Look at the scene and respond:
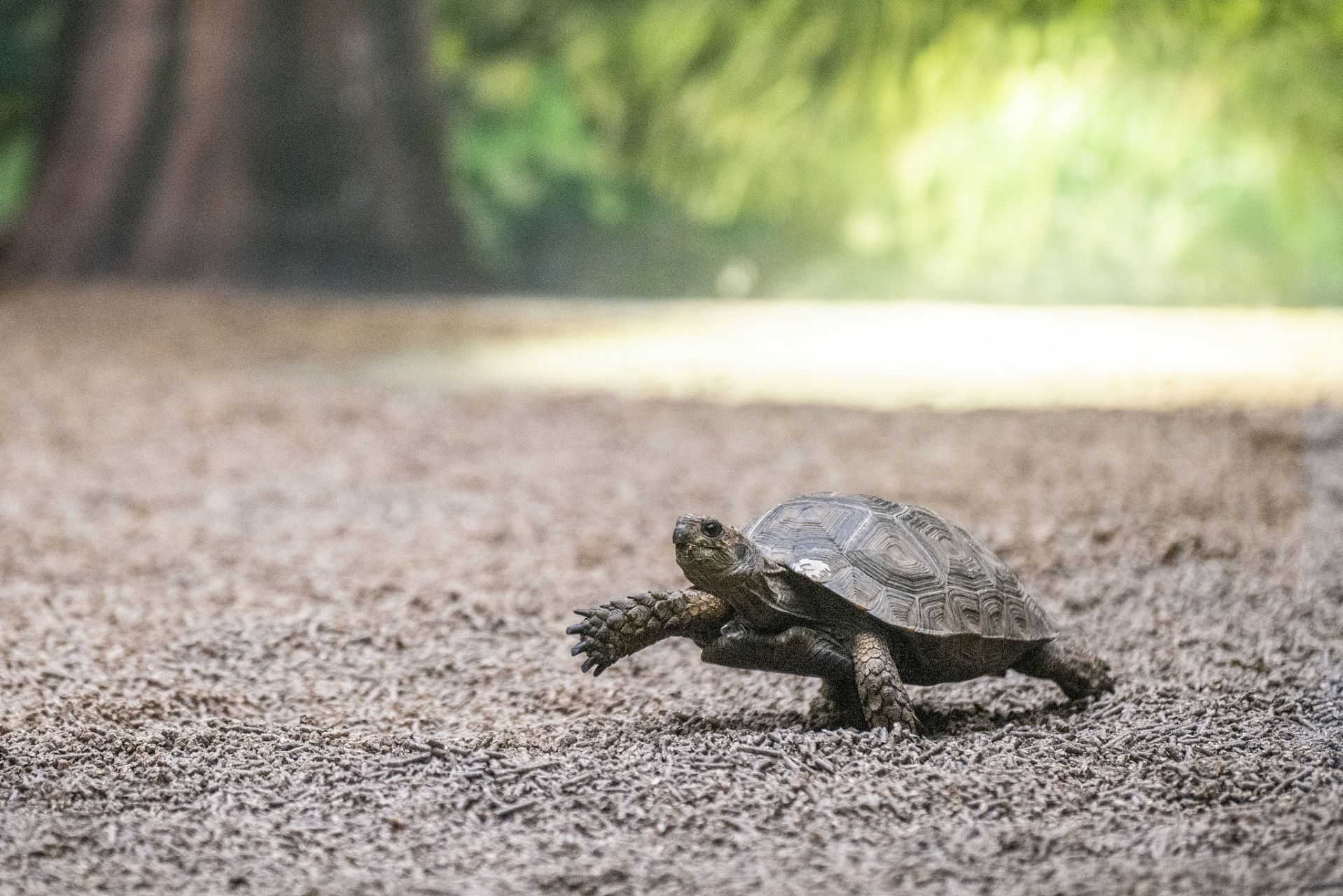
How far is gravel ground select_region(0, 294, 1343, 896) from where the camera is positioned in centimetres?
220

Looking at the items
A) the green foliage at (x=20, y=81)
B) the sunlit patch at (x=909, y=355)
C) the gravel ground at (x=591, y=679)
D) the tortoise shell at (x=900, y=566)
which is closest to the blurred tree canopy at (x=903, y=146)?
the sunlit patch at (x=909, y=355)

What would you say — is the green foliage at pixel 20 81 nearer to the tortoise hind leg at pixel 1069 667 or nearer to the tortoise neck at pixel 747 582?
the tortoise neck at pixel 747 582

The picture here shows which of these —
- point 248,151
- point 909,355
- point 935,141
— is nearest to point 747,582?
point 909,355

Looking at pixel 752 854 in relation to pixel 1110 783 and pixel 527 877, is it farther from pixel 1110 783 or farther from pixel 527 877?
pixel 1110 783

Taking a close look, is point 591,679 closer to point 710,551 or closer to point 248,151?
point 710,551

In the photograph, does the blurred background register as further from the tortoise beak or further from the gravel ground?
the tortoise beak

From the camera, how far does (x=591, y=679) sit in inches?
133

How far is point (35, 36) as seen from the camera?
16625mm

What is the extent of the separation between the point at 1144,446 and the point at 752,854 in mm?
4736

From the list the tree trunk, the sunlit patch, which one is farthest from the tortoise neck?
the tree trunk

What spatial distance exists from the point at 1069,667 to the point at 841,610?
60 centimetres

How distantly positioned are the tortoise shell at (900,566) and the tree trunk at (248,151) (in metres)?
12.4

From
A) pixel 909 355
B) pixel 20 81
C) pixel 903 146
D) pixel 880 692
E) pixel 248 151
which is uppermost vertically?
pixel 903 146

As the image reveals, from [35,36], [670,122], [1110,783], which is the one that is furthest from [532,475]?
[35,36]
